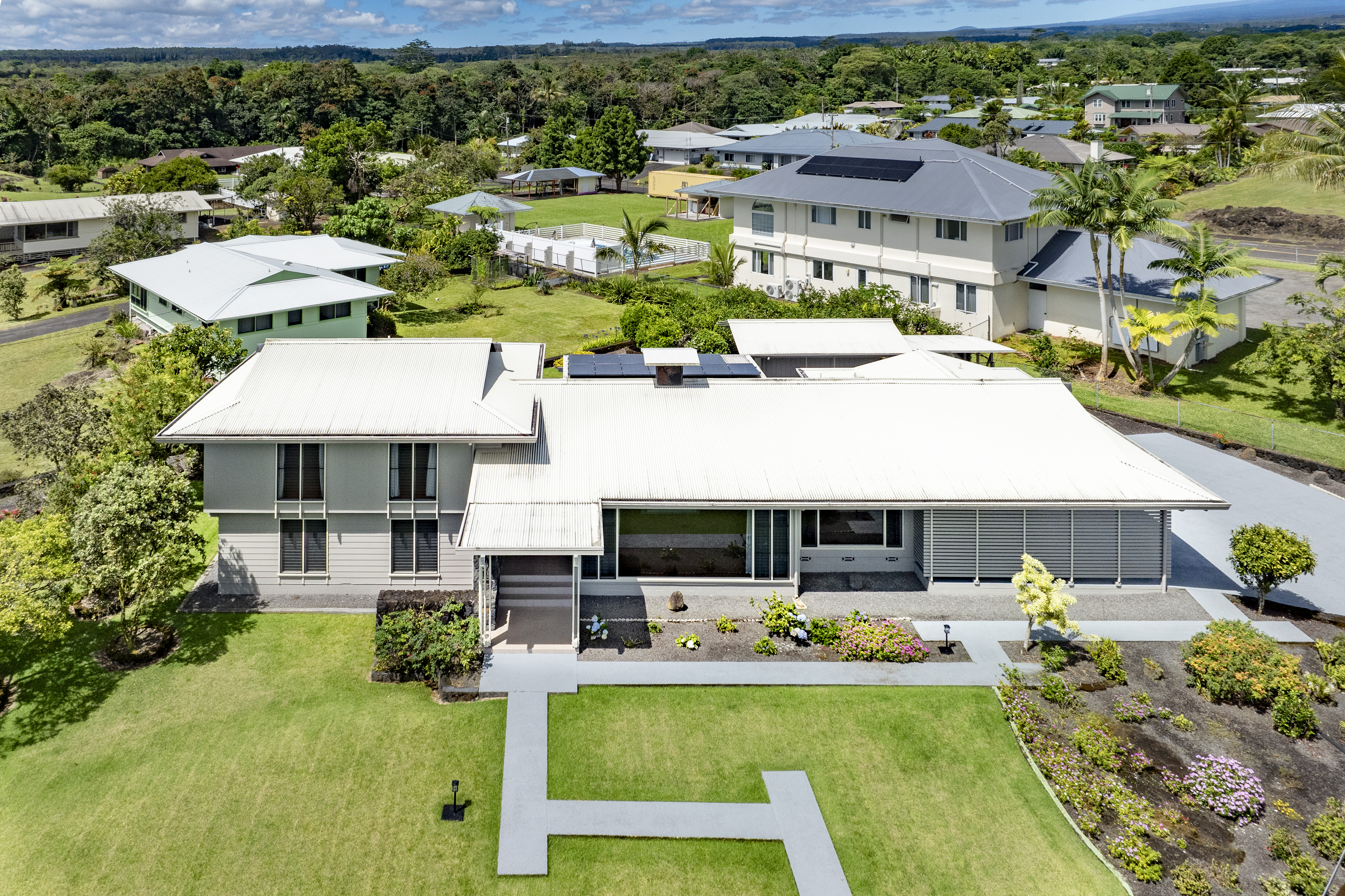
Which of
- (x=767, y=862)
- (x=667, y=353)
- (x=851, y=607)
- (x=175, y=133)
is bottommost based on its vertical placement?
(x=767, y=862)

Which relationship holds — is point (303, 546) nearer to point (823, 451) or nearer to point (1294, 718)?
point (823, 451)

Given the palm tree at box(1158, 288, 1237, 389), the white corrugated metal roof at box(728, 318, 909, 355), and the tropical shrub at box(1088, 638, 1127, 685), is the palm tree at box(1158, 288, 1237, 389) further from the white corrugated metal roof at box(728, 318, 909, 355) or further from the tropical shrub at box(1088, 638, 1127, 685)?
the tropical shrub at box(1088, 638, 1127, 685)

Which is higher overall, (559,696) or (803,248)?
(803,248)

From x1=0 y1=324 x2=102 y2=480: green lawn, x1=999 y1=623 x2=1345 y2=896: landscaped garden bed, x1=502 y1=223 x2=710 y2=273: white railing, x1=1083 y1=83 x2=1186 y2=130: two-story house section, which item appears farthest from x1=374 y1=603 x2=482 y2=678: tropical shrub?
x1=1083 y1=83 x2=1186 y2=130: two-story house section

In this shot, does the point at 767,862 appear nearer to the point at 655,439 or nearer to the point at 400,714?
the point at 400,714

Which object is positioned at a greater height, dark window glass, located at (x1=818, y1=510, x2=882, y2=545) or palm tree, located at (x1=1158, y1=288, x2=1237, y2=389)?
palm tree, located at (x1=1158, y1=288, x2=1237, y2=389)

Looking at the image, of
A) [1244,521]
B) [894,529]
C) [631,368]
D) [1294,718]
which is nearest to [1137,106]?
[1244,521]

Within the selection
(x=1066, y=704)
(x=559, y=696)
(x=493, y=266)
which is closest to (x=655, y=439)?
(x=559, y=696)
